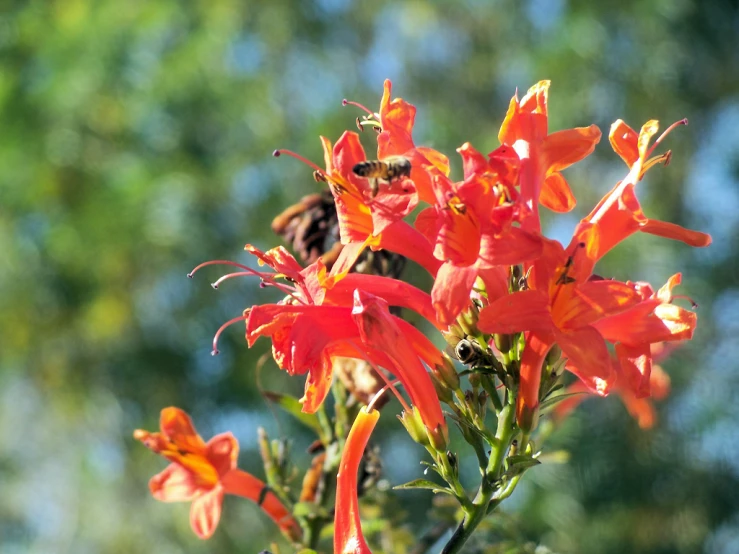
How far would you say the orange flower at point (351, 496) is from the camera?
1.42 metres

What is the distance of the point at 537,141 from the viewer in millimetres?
1539

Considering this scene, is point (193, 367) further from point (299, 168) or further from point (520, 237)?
point (520, 237)

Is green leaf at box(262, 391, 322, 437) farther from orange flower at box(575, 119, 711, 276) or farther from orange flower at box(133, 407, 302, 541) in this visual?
orange flower at box(575, 119, 711, 276)

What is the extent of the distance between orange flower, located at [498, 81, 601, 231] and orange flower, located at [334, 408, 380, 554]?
48 centimetres

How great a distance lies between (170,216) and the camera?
8.04m

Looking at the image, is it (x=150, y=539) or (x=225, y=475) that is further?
(x=150, y=539)

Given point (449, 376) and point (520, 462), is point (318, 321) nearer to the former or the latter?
point (449, 376)

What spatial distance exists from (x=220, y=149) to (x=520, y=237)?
780cm

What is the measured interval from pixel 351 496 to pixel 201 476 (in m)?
0.70

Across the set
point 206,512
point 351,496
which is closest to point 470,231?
point 351,496

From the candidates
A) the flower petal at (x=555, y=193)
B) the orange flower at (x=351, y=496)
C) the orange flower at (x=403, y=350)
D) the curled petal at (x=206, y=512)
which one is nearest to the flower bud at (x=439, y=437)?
the orange flower at (x=403, y=350)

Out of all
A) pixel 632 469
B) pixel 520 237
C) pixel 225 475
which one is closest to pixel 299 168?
pixel 632 469

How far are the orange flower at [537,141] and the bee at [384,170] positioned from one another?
7.2 inches

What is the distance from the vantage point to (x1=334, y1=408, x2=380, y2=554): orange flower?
1418 mm
